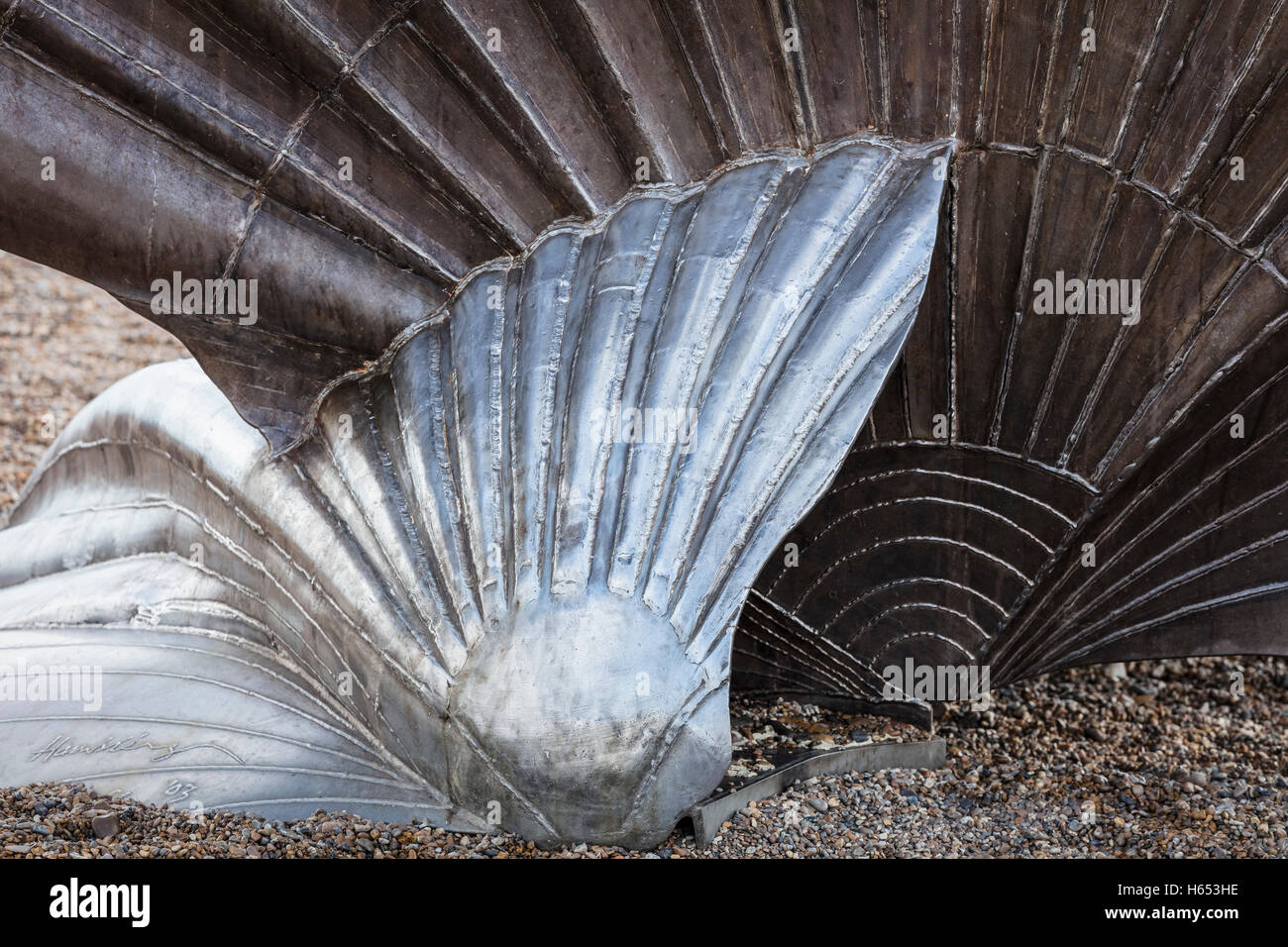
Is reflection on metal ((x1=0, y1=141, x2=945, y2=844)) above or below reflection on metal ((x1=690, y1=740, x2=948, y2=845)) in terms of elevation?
above

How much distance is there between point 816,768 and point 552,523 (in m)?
0.81

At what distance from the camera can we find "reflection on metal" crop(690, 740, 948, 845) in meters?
2.43

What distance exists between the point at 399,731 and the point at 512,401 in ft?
2.02

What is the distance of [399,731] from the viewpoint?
244cm

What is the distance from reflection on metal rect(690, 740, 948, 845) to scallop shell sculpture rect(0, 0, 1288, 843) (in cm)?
17

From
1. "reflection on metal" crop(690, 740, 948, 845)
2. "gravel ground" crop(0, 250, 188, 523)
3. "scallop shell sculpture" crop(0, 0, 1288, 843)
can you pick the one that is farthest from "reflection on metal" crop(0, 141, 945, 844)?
"gravel ground" crop(0, 250, 188, 523)

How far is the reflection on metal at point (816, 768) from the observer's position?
2.43 meters

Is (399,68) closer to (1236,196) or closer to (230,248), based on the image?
(230,248)

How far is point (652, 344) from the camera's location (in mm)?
2520

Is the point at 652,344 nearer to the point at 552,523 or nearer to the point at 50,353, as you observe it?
the point at 552,523
